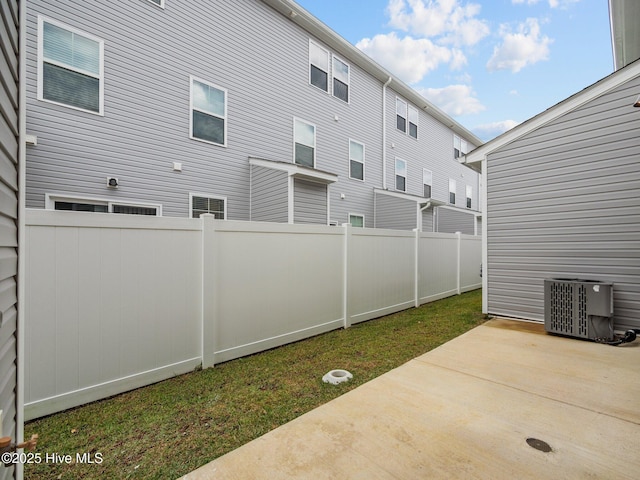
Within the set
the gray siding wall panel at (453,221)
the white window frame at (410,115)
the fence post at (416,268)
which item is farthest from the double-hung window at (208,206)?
the gray siding wall panel at (453,221)

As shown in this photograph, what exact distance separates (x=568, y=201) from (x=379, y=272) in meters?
3.42

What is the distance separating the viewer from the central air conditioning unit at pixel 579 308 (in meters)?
4.36

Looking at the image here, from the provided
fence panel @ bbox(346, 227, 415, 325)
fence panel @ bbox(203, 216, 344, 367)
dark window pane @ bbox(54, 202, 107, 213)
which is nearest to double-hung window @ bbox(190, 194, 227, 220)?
dark window pane @ bbox(54, 202, 107, 213)

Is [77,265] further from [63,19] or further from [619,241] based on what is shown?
[619,241]

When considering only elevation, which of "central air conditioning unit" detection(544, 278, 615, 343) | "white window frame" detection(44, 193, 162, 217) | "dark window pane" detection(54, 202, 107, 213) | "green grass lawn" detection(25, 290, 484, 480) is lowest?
"green grass lawn" detection(25, 290, 484, 480)

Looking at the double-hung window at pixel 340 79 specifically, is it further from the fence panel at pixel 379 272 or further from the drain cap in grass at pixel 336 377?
the drain cap in grass at pixel 336 377

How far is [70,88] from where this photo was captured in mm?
5414

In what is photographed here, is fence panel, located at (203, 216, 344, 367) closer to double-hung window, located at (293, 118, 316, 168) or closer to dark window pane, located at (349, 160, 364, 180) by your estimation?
double-hung window, located at (293, 118, 316, 168)

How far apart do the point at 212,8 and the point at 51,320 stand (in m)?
7.73

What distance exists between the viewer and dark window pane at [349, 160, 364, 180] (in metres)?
10.6

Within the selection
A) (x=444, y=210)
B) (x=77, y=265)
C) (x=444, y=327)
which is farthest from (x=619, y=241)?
(x=444, y=210)

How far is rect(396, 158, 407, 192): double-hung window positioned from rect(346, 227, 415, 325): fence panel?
20.6 feet

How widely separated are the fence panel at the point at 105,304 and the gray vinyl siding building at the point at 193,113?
3.65 metres

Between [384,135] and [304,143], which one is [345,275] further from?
[384,135]
